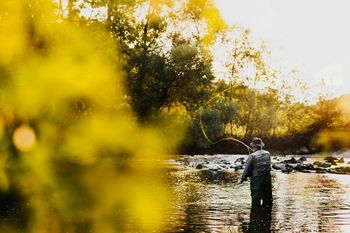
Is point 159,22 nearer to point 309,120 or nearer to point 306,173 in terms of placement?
point 309,120

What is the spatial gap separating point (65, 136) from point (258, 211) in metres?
27.7

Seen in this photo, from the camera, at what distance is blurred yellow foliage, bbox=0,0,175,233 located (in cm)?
1492

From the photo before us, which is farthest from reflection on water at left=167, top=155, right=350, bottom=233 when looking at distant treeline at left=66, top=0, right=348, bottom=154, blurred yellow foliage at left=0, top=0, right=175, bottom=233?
distant treeline at left=66, top=0, right=348, bottom=154

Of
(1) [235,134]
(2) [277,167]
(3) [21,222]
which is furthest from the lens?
(1) [235,134]

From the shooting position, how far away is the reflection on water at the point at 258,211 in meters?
12.5

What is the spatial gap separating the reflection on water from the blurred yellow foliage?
95 centimetres

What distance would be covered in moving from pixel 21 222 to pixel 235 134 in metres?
48.0

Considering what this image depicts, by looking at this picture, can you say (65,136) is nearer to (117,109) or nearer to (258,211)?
(117,109)

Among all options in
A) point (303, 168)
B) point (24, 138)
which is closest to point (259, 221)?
point (24, 138)

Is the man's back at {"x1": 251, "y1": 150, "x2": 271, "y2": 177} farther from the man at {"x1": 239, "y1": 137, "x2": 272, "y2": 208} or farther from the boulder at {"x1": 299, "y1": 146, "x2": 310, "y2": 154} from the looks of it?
the boulder at {"x1": 299, "y1": 146, "x2": 310, "y2": 154}

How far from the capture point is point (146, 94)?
5022cm

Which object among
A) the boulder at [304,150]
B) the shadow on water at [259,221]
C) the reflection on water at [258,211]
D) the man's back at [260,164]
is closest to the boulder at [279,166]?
A: the reflection on water at [258,211]

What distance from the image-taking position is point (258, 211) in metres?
14.6

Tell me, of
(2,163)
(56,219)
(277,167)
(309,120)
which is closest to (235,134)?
(309,120)
